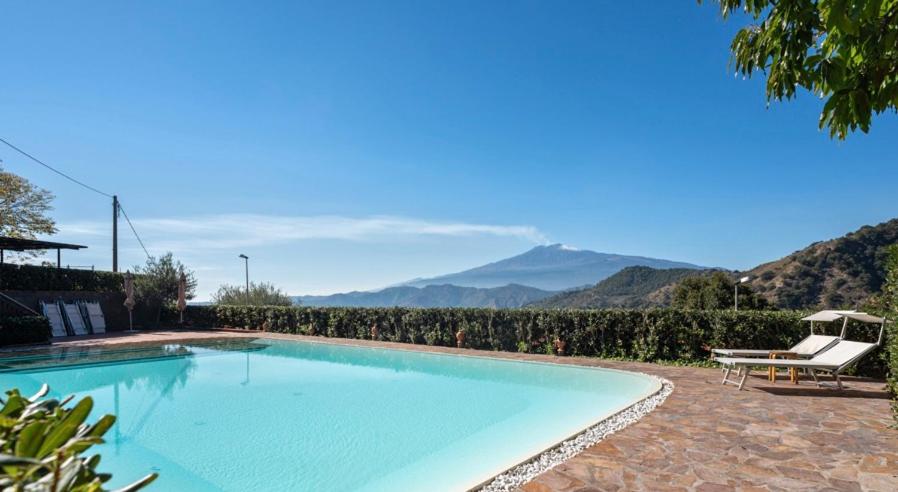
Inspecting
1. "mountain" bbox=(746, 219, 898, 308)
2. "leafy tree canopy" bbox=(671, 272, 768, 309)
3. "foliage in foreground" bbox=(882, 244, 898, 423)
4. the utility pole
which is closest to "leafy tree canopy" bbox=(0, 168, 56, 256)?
the utility pole

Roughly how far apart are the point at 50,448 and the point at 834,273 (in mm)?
32869

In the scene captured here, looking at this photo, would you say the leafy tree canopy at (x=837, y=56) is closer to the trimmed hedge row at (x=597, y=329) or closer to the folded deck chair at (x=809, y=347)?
the folded deck chair at (x=809, y=347)

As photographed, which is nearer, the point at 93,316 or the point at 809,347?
the point at 809,347

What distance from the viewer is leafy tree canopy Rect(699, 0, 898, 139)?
2.01 metres

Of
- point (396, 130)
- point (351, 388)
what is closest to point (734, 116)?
point (396, 130)

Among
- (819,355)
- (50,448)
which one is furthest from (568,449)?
(819,355)

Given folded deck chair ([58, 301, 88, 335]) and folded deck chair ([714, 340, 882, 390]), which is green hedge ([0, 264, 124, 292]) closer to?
folded deck chair ([58, 301, 88, 335])

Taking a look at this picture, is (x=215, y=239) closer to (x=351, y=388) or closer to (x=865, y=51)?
(x=351, y=388)

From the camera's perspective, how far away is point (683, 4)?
11.6m

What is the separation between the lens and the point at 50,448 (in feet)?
3.64

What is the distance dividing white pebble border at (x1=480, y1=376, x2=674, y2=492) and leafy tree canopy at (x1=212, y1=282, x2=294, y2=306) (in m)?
23.7

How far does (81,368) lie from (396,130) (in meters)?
11.6

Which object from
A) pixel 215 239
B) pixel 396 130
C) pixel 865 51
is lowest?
pixel 865 51

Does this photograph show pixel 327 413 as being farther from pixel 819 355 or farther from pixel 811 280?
pixel 811 280
